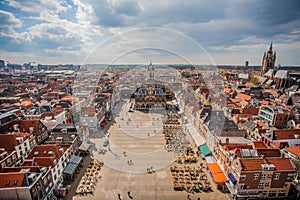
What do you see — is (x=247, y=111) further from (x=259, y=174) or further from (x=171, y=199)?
(x=171, y=199)

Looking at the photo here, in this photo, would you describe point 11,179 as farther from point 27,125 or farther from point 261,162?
point 261,162

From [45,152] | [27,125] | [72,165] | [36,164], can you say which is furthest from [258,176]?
[27,125]

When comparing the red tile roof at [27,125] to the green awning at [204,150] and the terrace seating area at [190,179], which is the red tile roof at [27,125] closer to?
the terrace seating area at [190,179]

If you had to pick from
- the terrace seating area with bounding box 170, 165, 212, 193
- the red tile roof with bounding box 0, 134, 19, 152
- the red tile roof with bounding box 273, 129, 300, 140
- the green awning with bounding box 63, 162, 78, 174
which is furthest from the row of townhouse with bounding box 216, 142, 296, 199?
the red tile roof with bounding box 0, 134, 19, 152

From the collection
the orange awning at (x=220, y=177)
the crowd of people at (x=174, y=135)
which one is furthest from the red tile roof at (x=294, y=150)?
the crowd of people at (x=174, y=135)

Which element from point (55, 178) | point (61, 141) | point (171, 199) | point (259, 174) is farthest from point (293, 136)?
point (61, 141)

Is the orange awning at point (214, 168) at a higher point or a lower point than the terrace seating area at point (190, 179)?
higher
